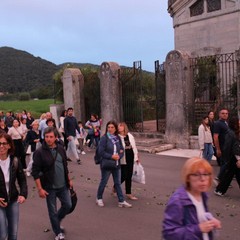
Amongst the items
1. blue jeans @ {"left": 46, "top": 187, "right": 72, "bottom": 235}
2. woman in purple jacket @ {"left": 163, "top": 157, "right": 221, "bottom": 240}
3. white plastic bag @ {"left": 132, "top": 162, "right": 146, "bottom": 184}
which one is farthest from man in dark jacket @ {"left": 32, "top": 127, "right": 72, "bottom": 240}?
woman in purple jacket @ {"left": 163, "top": 157, "right": 221, "bottom": 240}

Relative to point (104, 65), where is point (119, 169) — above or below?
below

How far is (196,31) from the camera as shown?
21.9 meters

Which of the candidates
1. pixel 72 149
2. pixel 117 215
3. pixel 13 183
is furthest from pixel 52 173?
pixel 72 149

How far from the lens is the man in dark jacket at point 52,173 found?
209 inches

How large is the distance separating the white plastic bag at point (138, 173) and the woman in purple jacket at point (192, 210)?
490 centimetres

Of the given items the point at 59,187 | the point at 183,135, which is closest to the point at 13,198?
the point at 59,187

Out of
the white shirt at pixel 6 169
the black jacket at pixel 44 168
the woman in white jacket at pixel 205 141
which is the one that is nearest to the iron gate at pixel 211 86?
the woman in white jacket at pixel 205 141

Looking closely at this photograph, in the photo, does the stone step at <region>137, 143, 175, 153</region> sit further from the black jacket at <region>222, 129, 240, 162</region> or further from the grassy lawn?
the grassy lawn

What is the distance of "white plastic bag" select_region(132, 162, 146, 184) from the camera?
7.77 m

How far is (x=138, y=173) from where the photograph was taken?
25.5 feet

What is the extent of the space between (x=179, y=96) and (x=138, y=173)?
6.76 meters

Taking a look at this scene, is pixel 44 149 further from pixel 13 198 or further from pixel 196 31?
pixel 196 31

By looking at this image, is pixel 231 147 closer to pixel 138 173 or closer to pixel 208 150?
pixel 138 173

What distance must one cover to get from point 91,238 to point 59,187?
A: 0.90 m
